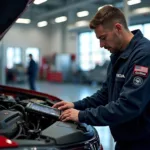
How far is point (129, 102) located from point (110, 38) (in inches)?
15.6

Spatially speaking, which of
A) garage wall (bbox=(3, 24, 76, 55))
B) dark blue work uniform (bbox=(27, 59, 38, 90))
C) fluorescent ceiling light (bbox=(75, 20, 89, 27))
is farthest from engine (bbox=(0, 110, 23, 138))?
garage wall (bbox=(3, 24, 76, 55))

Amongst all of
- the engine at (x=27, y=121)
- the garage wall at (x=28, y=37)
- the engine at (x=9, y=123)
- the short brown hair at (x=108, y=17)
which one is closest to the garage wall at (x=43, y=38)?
the garage wall at (x=28, y=37)

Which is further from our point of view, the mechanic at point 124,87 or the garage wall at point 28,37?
the garage wall at point 28,37

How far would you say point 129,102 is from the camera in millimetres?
1379

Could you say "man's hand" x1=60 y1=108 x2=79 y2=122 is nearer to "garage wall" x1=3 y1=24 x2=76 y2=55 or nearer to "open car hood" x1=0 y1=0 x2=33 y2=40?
"open car hood" x1=0 y1=0 x2=33 y2=40

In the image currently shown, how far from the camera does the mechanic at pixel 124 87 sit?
139 cm

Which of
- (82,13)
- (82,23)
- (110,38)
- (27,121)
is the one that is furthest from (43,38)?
(110,38)

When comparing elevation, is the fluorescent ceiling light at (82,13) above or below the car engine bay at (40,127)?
above

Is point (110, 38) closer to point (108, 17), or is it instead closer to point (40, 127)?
point (108, 17)

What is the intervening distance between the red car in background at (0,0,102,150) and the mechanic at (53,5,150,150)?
109 millimetres

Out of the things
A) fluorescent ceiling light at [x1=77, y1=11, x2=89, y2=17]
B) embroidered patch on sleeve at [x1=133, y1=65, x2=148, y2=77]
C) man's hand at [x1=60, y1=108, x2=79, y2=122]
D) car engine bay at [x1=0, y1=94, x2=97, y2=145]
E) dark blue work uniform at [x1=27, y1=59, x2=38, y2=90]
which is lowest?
dark blue work uniform at [x1=27, y1=59, x2=38, y2=90]

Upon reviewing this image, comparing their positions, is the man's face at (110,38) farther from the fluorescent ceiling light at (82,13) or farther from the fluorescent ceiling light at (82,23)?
the fluorescent ceiling light at (82,23)

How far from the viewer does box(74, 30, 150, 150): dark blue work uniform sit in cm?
138

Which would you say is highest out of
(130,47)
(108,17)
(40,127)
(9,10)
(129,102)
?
(9,10)
